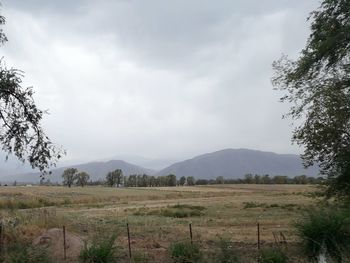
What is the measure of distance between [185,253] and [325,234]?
4.07 metres

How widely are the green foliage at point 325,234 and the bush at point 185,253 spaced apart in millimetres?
3077

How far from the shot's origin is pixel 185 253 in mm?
14352

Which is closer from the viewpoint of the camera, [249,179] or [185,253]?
[185,253]

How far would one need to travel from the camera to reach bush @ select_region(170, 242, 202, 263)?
14203mm

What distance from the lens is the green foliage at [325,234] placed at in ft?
45.0

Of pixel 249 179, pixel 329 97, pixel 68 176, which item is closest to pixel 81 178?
pixel 68 176

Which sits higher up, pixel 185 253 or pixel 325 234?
pixel 325 234

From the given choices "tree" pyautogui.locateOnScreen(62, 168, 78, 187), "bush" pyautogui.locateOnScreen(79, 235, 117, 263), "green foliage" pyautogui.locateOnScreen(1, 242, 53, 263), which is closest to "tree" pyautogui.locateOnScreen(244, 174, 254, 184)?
"tree" pyautogui.locateOnScreen(62, 168, 78, 187)

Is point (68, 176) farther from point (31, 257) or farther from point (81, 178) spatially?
point (31, 257)

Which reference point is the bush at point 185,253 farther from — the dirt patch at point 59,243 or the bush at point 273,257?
the dirt patch at point 59,243

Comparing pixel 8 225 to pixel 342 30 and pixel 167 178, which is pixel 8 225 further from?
pixel 167 178

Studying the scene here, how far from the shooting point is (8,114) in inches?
765

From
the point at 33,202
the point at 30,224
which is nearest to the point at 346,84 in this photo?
the point at 30,224

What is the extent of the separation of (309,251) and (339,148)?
10.8 m
